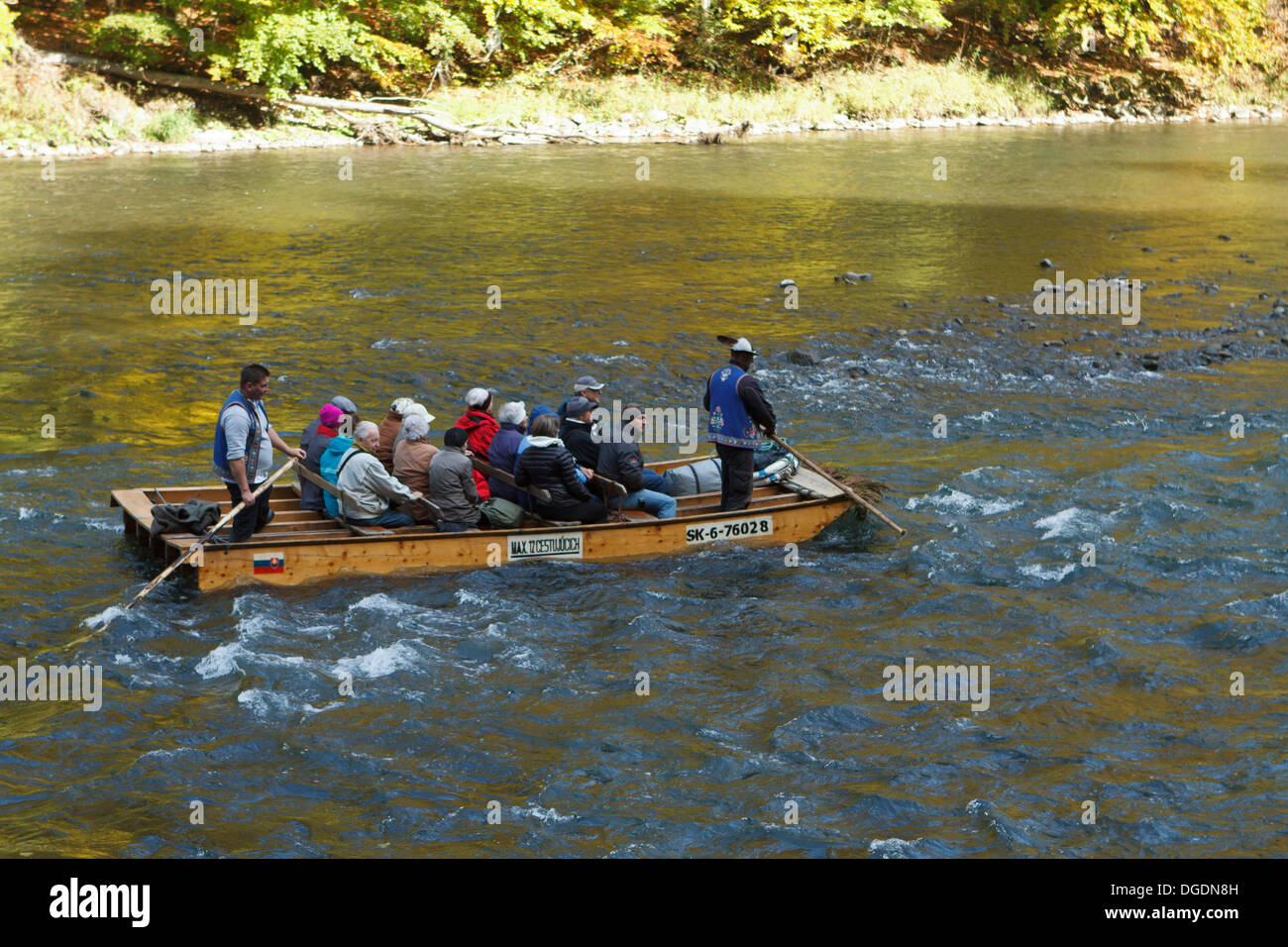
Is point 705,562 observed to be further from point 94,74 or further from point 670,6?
point 670,6

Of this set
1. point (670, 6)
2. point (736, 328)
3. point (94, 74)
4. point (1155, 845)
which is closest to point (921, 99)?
point (670, 6)

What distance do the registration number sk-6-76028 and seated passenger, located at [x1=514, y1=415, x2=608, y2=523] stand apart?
1052 millimetres

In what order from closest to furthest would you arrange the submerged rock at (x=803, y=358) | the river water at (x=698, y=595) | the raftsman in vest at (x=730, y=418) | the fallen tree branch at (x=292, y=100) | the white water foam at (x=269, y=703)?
1. the river water at (x=698, y=595)
2. the white water foam at (x=269, y=703)
3. the raftsman in vest at (x=730, y=418)
4. the submerged rock at (x=803, y=358)
5. the fallen tree branch at (x=292, y=100)

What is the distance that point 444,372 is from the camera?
19.6 meters

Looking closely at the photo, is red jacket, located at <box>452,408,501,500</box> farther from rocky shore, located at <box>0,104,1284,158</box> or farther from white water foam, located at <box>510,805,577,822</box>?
rocky shore, located at <box>0,104,1284,158</box>

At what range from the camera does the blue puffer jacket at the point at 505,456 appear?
1321 centimetres

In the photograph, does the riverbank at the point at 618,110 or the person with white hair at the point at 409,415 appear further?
the riverbank at the point at 618,110

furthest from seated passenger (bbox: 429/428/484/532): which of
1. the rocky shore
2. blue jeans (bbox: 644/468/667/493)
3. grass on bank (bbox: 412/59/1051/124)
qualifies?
grass on bank (bbox: 412/59/1051/124)

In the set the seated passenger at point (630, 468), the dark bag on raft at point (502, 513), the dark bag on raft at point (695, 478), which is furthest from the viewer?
the dark bag on raft at point (695, 478)

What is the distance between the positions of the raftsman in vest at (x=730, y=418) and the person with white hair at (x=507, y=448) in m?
1.96

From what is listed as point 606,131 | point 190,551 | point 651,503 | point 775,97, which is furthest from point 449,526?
point 775,97

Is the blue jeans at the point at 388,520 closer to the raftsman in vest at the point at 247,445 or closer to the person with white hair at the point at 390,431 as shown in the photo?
the person with white hair at the point at 390,431

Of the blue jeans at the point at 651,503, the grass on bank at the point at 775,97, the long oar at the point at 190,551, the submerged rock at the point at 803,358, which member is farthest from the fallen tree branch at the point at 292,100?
the long oar at the point at 190,551

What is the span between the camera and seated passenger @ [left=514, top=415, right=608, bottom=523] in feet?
41.7
